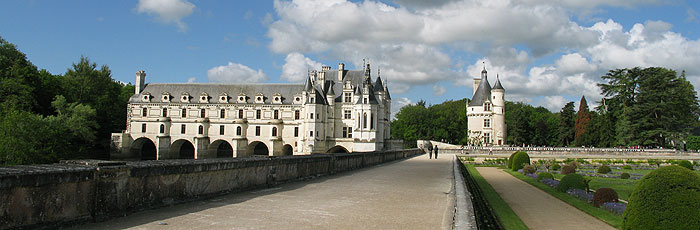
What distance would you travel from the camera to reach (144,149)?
6044cm

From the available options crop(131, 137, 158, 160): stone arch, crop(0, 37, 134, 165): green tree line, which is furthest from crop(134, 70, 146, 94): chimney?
crop(131, 137, 158, 160): stone arch

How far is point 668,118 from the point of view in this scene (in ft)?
188

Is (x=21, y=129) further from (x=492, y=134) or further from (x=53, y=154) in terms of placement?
(x=492, y=134)

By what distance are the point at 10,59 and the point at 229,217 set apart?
4855cm

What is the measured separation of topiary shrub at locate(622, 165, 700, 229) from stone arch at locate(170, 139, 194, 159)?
190 feet

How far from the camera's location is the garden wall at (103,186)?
16.3 feet

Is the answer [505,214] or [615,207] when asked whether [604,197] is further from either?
[505,214]

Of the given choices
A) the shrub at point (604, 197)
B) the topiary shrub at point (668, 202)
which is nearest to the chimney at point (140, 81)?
the shrub at point (604, 197)

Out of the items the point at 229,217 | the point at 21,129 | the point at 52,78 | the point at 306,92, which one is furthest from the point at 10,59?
the point at 229,217

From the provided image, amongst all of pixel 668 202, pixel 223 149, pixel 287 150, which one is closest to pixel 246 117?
pixel 223 149

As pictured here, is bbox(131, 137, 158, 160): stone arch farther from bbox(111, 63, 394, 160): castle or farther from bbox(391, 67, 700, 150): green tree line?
bbox(391, 67, 700, 150): green tree line

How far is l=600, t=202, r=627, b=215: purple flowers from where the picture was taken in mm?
11733

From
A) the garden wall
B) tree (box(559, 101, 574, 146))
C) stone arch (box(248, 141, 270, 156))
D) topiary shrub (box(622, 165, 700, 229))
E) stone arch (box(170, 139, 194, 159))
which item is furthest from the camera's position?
tree (box(559, 101, 574, 146))

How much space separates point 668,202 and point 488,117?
6540 centimetres
